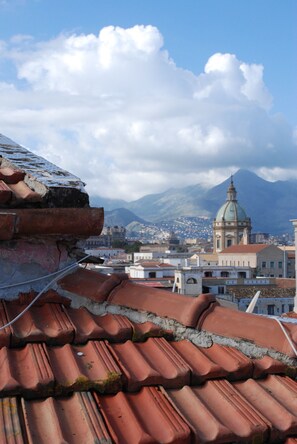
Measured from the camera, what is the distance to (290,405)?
1.93m

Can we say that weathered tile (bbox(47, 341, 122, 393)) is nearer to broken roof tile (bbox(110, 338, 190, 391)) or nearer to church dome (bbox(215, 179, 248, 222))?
broken roof tile (bbox(110, 338, 190, 391))

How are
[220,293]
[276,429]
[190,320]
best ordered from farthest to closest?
1. [220,293]
2. [190,320]
3. [276,429]

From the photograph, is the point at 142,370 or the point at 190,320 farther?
the point at 190,320

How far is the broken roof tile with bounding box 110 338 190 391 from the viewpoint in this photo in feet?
6.21

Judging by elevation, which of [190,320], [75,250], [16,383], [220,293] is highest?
[75,250]

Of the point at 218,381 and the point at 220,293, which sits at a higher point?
the point at 218,381

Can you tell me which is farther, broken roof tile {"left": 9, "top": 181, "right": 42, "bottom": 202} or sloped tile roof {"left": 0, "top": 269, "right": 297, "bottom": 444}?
broken roof tile {"left": 9, "top": 181, "right": 42, "bottom": 202}

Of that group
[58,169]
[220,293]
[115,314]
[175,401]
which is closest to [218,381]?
[175,401]

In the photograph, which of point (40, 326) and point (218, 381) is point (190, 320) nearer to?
point (218, 381)

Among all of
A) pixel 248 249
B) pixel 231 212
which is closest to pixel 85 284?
pixel 248 249

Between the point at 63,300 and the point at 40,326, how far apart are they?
11.9 inches

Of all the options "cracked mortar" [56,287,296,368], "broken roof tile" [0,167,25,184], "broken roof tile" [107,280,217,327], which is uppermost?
"broken roof tile" [0,167,25,184]

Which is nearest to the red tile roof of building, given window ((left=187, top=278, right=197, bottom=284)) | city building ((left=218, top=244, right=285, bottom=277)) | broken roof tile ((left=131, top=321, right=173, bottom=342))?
city building ((left=218, top=244, right=285, bottom=277))

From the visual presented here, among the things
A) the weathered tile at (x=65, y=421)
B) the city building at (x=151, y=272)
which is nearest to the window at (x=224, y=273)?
the city building at (x=151, y=272)
